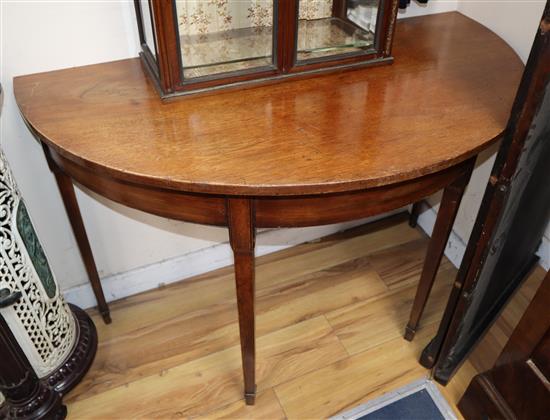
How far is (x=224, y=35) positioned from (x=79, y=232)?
2.04ft

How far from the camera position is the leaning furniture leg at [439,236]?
1.05m

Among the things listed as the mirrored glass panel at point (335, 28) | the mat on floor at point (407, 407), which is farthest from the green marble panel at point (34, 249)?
the mat on floor at point (407, 407)

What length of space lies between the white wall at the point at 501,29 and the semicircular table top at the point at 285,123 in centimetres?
11

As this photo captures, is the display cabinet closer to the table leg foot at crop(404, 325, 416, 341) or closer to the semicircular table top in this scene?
the semicircular table top

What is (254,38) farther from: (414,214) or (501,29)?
(414,214)

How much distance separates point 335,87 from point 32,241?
2.34 ft

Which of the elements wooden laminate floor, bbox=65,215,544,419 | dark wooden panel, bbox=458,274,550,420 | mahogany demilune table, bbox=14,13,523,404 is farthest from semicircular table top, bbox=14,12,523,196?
wooden laminate floor, bbox=65,215,544,419

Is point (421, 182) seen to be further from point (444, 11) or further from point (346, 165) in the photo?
point (444, 11)

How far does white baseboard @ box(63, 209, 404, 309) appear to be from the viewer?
1.53 metres

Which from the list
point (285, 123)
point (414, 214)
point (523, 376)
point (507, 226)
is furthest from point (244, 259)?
point (414, 214)

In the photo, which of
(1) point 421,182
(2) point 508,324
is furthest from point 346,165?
(2) point 508,324

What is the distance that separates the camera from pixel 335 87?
102 cm

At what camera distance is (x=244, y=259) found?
3.06ft

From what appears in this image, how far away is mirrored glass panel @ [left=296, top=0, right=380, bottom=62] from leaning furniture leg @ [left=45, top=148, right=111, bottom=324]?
0.58 metres
